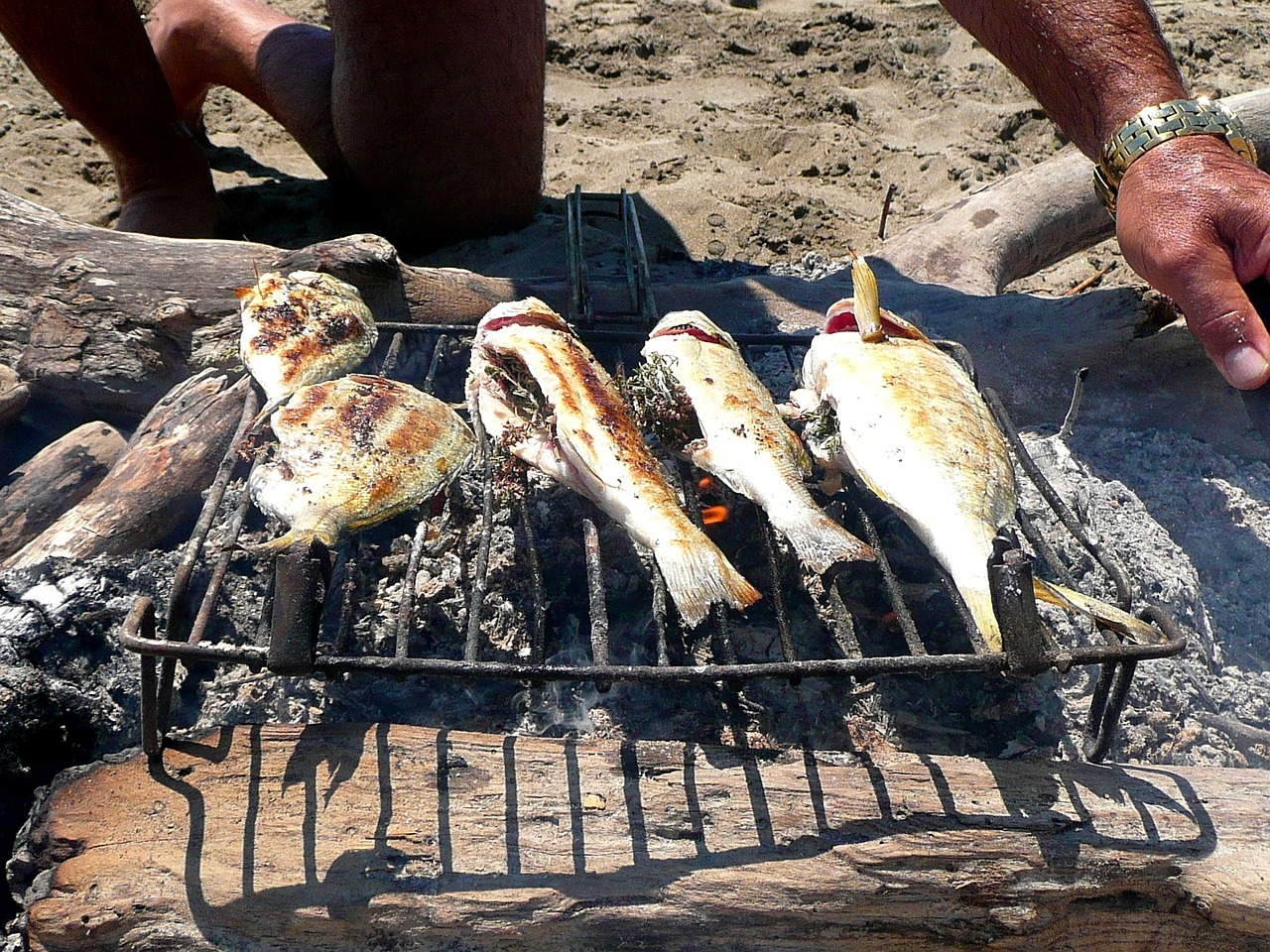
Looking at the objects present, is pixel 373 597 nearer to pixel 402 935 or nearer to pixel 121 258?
pixel 402 935

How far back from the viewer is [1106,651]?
1.60 meters

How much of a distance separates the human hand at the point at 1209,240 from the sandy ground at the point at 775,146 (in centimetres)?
77

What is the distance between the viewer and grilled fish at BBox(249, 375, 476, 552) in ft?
6.40

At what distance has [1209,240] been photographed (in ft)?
6.98

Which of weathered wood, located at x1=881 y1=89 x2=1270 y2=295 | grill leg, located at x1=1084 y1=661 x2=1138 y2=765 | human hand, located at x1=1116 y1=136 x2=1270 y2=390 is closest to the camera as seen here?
grill leg, located at x1=1084 y1=661 x2=1138 y2=765

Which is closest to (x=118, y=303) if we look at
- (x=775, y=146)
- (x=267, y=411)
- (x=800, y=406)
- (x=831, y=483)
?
(x=267, y=411)

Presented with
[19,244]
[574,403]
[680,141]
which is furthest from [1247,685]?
[680,141]

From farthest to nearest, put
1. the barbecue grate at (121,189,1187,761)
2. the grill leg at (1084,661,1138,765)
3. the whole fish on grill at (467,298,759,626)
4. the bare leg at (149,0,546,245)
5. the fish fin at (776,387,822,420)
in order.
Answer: the bare leg at (149,0,546,245)
the fish fin at (776,387,822,420)
the whole fish on grill at (467,298,759,626)
the grill leg at (1084,661,1138,765)
the barbecue grate at (121,189,1187,761)

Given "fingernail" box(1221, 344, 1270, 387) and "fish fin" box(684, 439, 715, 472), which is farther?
"fish fin" box(684, 439, 715, 472)

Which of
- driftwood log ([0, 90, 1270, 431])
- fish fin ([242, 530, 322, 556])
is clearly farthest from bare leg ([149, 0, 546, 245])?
fish fin ([242, 530, 322, 556])

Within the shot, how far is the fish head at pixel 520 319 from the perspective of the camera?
8.66 ft

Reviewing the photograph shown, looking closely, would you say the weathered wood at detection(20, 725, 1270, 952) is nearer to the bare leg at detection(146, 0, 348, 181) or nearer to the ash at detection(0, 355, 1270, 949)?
the ash at detection(0, 355, 1270, 949)

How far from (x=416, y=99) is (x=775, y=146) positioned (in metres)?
2.54

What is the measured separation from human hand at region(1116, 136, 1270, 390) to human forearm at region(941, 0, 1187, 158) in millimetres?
283
